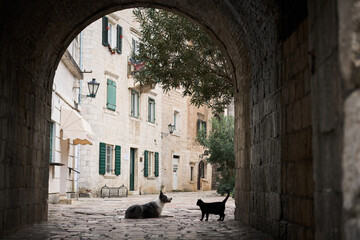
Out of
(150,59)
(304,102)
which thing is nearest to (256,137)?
(304,102)

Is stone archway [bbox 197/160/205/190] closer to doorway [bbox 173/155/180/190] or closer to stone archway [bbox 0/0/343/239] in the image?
doorway [bbox 173/155/180/190]

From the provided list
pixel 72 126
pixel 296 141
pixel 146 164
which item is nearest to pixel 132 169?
pixel 146 164

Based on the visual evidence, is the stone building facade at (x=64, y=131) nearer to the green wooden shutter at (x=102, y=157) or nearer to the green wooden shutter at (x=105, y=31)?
the green wooden shutter at (x=102, y=157)

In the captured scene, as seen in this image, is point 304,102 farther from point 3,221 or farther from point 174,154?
point 174,154

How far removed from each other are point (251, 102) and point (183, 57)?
555 centimetres

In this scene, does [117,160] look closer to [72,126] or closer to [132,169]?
[132,169]

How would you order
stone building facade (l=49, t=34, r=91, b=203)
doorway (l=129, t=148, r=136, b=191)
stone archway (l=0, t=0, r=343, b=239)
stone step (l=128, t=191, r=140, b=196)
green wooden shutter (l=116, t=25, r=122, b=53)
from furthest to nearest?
doorway (l=129, t=148, r=136, b=191) < stone step (l=128, t=191, r=140, b=196) < green wooden shutter (l=116, t=25, r=122, b=53) < stone building facade (l=49, t=34, r=91, b=203) < stone archway (l=0, t=0, r=343, b=239)

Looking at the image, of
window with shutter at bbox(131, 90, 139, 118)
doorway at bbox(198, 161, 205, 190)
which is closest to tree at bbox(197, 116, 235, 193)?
window with shutter at bbox(131, 90, 139, 118)

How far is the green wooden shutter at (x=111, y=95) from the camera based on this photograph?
24609mm

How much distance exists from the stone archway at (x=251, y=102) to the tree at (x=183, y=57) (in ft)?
12.5

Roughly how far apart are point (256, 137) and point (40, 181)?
13.0 ft

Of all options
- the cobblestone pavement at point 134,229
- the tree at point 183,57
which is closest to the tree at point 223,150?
the tree at point 183,57

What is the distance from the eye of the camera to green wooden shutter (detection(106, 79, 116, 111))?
2461cm

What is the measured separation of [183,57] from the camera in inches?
554
